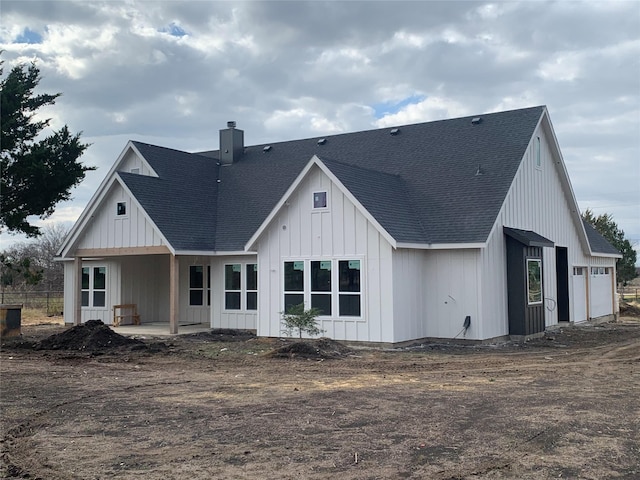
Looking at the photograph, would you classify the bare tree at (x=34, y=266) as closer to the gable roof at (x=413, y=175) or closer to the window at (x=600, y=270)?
the gable roof at (x=413, y=175)

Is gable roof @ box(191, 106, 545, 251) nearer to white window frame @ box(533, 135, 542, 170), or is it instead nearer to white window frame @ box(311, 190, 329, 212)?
white window frame @ box(311, 190, 329, 212)

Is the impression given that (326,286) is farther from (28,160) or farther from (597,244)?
(597,244)

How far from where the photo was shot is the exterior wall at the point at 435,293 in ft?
57.5

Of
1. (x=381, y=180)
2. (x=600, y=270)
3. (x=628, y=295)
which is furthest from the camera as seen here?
(x=628, y=295)

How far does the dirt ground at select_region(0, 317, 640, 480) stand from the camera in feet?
21.9

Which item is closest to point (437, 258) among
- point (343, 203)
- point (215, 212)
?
point (343, 203)

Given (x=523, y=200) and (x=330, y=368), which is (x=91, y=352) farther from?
(x=523, y=200)

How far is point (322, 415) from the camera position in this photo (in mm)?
9031

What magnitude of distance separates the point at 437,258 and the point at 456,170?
11.1 feet

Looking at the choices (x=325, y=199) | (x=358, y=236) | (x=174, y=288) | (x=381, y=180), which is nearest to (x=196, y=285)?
(x=174, y=288)

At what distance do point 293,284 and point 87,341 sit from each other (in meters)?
5.74

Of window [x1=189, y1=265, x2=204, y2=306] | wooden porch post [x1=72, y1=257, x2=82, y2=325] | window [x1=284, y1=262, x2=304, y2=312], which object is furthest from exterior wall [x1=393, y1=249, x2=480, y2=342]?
→ wooden porch post [x1=72, y1=257, x2=82, y2=325]

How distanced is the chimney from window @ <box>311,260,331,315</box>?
1046 centimetres

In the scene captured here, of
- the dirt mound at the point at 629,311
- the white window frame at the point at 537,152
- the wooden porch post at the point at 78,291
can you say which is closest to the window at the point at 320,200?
the white window frame at the point at 537,152
